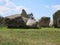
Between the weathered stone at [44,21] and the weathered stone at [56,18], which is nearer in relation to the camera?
the weathered stone at [56,18]

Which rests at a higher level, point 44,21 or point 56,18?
point 56,18

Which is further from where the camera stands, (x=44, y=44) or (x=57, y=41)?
(x=57, y=41)

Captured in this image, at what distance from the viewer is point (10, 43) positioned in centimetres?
2472

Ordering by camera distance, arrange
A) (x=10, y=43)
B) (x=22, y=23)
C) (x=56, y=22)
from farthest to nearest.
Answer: (x=56, y=22) < (x=22, y=23) < (x=10, y=43)

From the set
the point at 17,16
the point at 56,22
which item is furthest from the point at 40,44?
the point at 56,22

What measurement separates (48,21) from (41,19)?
2.92m

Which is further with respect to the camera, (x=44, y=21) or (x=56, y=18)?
(x=44, y=21)

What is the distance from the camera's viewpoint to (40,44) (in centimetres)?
2516

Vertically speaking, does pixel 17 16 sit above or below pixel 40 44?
above

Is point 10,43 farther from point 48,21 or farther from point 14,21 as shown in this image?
point 48,21

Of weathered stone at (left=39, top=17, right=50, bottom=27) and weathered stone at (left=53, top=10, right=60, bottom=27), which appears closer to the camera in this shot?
weathered stone at (left=53, top=10, right=60, bottom=27)

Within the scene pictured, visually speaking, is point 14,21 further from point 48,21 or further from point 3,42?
point 3,42

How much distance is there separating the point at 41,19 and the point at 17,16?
14050 mm

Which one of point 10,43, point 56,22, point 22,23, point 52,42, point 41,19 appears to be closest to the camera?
point 10,43
